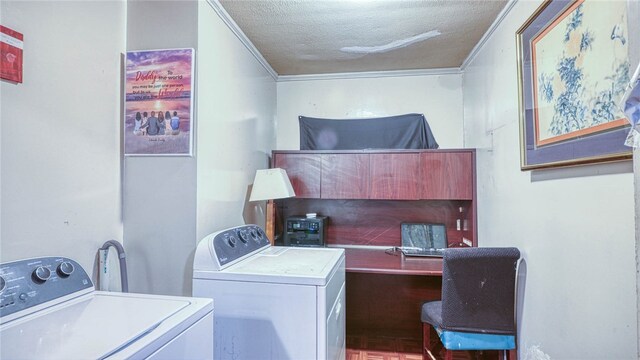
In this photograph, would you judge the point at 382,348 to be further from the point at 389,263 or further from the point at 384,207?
the point at 384,207

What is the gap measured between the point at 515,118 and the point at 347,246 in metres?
1.72

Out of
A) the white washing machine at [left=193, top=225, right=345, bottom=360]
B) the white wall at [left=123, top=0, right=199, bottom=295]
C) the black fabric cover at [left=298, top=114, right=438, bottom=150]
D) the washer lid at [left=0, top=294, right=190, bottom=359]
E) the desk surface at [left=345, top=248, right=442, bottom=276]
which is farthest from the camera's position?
the black fabric cover at [left=298, top=114, right=438, bottom=150]

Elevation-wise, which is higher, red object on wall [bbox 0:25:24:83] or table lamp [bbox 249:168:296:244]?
red object on wall [bbox 0:25:24:83]

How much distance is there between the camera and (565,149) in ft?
3.98

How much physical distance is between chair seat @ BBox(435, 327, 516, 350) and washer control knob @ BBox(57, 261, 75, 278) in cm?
186

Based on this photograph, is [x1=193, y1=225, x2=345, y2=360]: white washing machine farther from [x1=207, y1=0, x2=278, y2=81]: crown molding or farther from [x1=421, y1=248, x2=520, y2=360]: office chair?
[x1=207, y1=0, x2=278, y2=81]: crown molding

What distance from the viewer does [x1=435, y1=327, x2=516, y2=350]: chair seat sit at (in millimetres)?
1675

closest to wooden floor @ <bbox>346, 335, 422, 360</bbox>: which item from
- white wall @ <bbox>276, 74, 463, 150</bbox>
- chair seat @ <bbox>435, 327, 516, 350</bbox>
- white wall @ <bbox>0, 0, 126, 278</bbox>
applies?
chair seat @ <bbox>435, 327, 516, 350</bbox>

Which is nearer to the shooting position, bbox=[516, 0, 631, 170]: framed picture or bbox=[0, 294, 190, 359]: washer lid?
bbox=[0, 294, 190, 359]: washer lid

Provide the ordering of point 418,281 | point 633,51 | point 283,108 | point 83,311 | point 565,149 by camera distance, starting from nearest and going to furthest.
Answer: point 633,51 < point 83,311 < point 565,149 < point 418,281 < point 283,108

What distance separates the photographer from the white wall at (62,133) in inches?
41.2

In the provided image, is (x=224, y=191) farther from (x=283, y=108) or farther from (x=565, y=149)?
(x=565, y=149)

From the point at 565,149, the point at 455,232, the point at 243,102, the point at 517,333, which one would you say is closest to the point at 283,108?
the point at 243,102

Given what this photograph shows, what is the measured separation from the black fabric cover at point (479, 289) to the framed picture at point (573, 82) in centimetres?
54
